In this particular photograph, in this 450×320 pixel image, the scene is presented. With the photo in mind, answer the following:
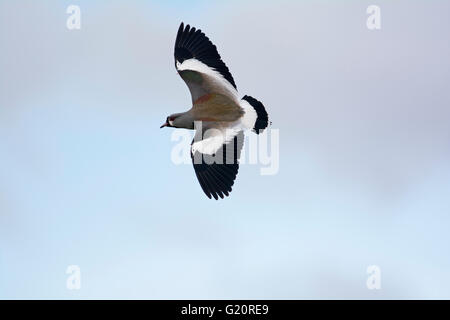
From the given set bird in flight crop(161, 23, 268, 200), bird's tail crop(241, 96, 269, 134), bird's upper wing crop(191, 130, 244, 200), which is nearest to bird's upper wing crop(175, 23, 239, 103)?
bird in flight crop(161, 23, 268, 200)

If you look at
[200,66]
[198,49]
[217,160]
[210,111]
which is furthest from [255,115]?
[198,49]

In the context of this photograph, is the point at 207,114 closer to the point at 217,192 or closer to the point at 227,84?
the point at 227,84

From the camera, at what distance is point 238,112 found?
579 inches

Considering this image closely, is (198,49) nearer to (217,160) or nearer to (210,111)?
(210,111)

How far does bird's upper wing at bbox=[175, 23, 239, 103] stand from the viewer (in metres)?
14.8

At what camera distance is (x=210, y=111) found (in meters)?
14.8

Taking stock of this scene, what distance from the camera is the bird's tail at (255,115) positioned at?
14.6 meters

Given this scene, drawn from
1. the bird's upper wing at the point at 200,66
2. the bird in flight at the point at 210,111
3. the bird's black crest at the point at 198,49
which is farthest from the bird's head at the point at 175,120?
the bird's black crest at the point at 198,49

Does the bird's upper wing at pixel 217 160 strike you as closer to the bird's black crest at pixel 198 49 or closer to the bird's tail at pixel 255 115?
the bird's tail at pixel 255 115

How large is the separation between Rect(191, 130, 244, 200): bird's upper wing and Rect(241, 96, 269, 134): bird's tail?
10.2 inches
